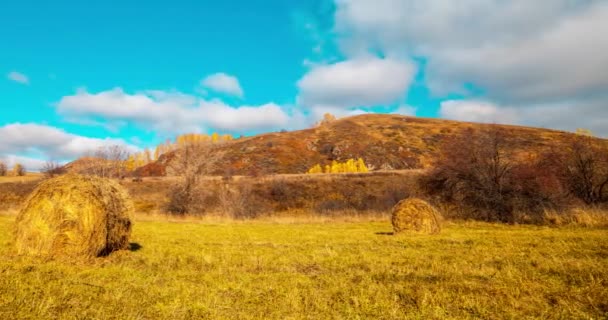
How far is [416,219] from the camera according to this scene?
16797 millimetres

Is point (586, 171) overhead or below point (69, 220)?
overhead

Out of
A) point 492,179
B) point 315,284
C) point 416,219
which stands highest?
point 492,179

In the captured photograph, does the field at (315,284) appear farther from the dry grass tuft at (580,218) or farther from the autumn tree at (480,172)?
the autumn tree at (480,172)

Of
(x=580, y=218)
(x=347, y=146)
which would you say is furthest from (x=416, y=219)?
(x=347, y=146)

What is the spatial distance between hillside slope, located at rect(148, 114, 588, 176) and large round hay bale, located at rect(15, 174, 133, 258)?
7071 centimetres

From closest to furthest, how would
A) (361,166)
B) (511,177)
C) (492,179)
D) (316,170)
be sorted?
(511,177)
(492,179)
(316,170)
(361,166)

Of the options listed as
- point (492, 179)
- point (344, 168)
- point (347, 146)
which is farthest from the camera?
point (347, 146)

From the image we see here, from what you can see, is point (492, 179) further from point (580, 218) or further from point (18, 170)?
point (18, 170)

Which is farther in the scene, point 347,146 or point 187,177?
point 347,146

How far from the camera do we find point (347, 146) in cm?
10925

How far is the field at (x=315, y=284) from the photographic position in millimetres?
5348

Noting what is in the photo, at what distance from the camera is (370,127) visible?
429 ft

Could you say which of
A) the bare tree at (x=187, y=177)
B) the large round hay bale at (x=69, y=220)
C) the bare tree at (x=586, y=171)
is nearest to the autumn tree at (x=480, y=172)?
the bare tree at (x=586, y=171)

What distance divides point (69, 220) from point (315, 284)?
683cm
